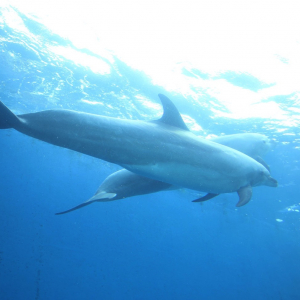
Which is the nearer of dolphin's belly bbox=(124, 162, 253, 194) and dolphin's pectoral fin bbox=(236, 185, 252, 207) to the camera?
dolphin's belly bbox=(124, 162, 253, 194)

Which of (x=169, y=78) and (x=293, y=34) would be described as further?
(x=169, y=78)

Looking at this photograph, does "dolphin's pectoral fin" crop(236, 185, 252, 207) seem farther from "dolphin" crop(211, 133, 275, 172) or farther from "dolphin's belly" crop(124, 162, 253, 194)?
"dolphin" crop(211, 133, 275, 172)

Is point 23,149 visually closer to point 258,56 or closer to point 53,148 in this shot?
point 53,148

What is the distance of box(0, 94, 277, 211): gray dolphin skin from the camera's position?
3.23 metres

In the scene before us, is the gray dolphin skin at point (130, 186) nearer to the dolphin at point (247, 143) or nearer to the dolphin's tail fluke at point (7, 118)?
the dolphin's tail fluke at point (7, 118)

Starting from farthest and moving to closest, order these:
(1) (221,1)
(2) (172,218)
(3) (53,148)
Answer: (2) (172,218) < (3) (53,148) < (1) (221,1)

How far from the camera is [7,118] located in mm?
3068

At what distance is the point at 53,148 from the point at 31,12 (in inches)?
Result: 825

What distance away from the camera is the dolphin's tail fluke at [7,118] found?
3.01 meters

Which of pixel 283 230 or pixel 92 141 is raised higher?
pixel 92 141

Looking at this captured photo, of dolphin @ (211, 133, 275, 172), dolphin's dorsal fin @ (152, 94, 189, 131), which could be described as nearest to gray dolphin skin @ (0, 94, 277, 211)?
dolphin's dorsal fin @ (152, 94, 189, 131)

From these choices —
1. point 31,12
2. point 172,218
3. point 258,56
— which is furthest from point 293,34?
point 172,218

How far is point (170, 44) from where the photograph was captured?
1105 cm

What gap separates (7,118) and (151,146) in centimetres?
205
